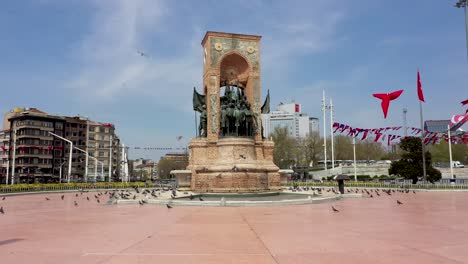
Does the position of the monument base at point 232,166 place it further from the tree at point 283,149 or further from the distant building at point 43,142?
the distant building at point 43,142

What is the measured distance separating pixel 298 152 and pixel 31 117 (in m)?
63.0

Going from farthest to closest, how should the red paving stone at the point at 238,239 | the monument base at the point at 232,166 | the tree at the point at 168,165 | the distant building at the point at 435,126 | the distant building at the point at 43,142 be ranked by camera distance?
the tree at the point at 168,165 → the distant building at the point at 435,126 → the distant building at the point at 43,142 → the monument base at the point at 232,166 → the red paving stone at the point at 238,239

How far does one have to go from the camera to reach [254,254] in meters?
8.84

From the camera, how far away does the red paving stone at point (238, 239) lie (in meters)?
8.45

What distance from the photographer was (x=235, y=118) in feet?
105

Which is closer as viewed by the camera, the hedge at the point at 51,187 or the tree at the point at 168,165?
the hedge at the point at 51,187

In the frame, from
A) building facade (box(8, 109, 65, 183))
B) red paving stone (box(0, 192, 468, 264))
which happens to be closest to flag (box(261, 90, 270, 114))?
red paving stone (box(0, 192, 468, 264))

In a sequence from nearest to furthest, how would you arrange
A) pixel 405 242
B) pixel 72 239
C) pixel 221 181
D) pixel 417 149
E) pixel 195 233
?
1. pixel 405 242
2. pixel 72 239
3. pixel 195 233
4. pixel 221 181
5. pixel 417 149

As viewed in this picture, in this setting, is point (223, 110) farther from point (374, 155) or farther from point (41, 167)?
point (374, 155)

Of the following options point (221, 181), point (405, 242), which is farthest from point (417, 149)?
point (405, 242)

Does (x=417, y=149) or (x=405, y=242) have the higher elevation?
(x=417, y=149)

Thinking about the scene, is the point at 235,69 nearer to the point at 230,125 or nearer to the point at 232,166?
the point at 230,125

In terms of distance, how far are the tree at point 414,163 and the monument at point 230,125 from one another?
22.6 m

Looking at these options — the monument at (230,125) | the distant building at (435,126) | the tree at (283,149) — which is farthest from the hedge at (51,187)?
the distant building at (435,126)
